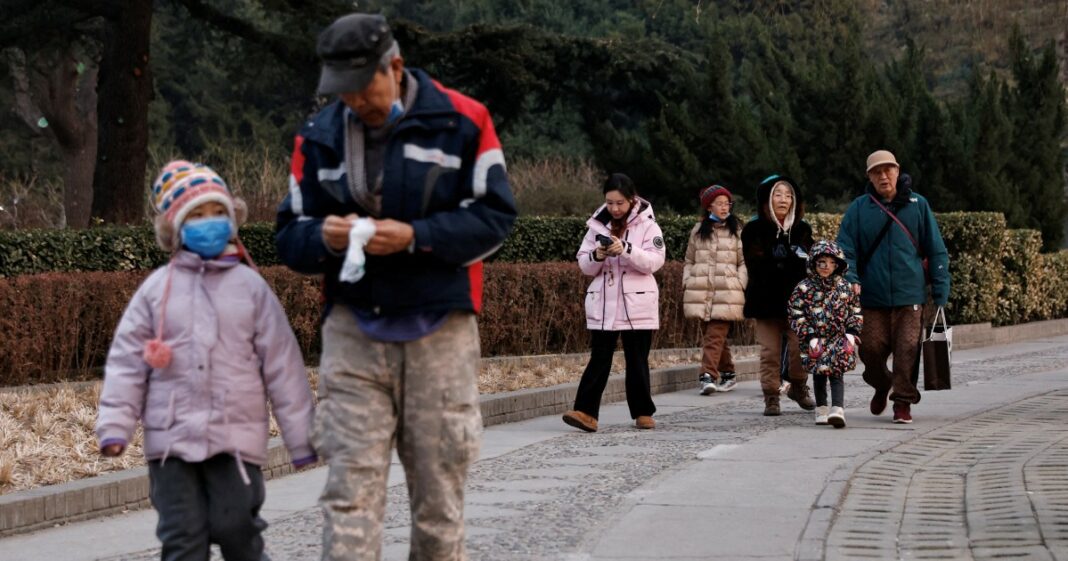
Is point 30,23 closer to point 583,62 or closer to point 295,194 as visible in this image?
point 583,62

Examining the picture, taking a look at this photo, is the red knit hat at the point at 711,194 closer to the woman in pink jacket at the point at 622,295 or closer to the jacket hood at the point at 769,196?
the jacket hood at the point at 769,196

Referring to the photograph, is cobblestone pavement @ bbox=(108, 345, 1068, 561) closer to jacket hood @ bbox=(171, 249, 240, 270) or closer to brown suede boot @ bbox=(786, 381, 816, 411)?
brown suede boot @ bbox=(786, 381, 816, 411)

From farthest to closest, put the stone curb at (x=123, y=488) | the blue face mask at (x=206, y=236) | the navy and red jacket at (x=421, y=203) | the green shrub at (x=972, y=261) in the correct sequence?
the green shrub at (x=972, y=261) < the stone curb at (x=123, y=488) < the blue face mask at (x=206, y=236) < the navy and red jacket at (x=421, y=203)

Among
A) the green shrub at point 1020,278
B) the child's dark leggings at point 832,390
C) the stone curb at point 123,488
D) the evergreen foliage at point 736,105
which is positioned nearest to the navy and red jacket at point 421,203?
the stone curb at point 123,488

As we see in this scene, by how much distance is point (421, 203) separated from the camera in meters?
4.89

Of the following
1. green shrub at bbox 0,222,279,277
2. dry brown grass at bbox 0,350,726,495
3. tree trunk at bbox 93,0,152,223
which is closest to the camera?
dry brown grass at bbox 0,350,726,495

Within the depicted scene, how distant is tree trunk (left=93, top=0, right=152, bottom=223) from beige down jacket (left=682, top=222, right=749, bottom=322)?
11054 millimetres

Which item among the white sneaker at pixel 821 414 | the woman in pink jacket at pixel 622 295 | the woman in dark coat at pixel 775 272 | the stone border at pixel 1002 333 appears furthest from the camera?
the stone border at pixel 1002 333

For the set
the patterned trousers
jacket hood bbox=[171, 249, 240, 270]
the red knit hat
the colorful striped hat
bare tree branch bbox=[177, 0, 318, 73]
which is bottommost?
the patterned trousers

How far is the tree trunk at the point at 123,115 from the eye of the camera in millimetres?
23453

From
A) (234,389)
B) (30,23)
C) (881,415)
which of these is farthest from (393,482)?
(30,23)

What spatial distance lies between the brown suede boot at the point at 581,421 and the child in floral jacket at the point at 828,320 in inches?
60.1

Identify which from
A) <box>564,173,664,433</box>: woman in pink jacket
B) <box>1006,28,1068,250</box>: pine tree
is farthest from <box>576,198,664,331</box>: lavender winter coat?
<box>1006,28,1068,250</box>: pine tree

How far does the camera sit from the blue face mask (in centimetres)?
527
